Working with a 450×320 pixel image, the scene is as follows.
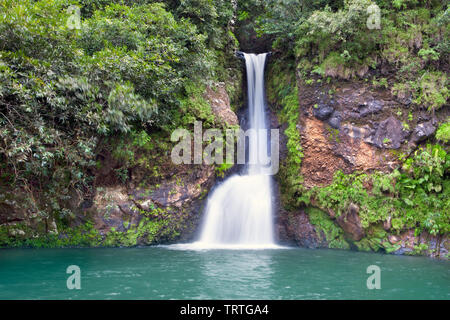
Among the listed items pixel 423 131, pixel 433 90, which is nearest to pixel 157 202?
pixel 423 131

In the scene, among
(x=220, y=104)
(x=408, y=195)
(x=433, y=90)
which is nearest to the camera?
(x=408, y=195)

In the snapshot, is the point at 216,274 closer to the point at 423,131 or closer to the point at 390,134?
the point at 390,134

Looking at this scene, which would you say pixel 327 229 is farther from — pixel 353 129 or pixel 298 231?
pixel 353 129

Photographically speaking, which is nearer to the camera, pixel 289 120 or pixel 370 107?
pixel 370 107

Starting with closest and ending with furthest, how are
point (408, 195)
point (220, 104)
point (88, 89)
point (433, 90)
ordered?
1. point (88, 89)
2. point (408, 195)
3. point (433, 90)
4. point (220, 104)

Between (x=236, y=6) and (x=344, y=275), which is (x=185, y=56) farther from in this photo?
(x=344, y=275)

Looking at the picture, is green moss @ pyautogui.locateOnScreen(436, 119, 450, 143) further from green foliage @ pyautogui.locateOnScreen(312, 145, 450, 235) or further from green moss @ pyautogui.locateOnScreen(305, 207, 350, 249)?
green moss @ pyautogui.locateOnScreen(305, 207, 350, 249)

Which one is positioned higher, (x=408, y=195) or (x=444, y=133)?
(x=444, y=133)

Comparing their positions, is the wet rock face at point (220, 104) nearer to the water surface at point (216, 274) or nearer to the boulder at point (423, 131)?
the water surface at point (216, 274)

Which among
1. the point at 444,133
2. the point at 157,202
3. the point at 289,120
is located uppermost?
the point at 289,120

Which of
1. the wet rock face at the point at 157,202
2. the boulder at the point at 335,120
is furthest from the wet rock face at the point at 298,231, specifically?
the boulder at the point at 335,120

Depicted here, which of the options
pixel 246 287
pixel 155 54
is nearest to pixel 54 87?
pixel 155 54

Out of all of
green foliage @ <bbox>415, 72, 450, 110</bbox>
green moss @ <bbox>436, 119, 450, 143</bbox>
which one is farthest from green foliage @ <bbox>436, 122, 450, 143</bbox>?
green foliage @ <bbox>415, 72, 450, 110</bbox>
